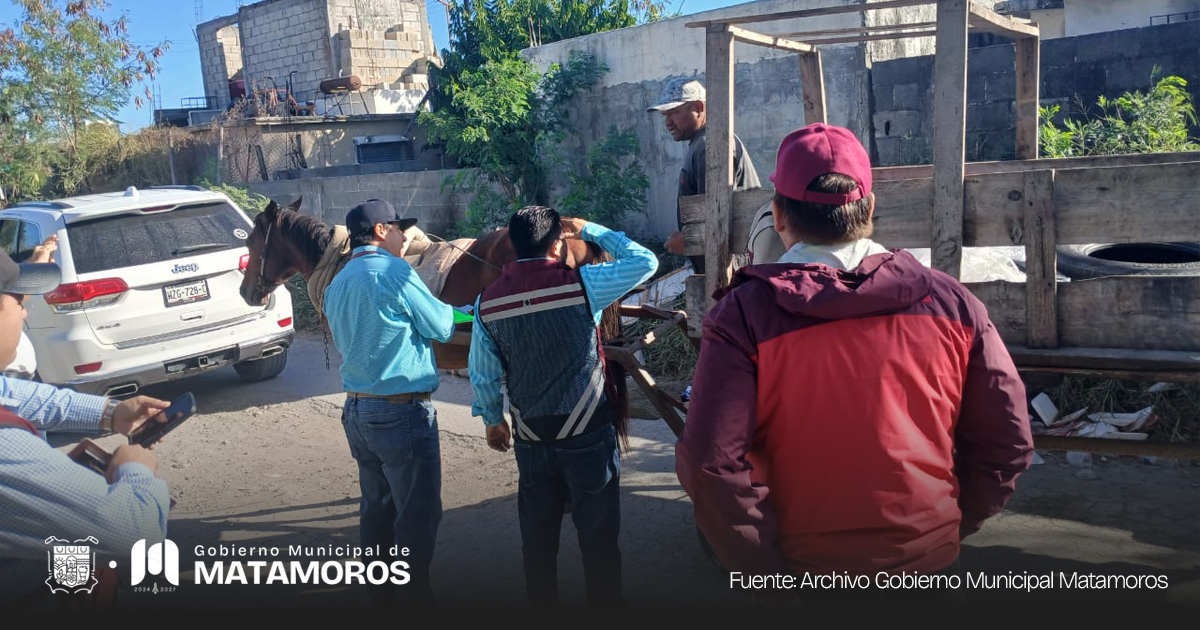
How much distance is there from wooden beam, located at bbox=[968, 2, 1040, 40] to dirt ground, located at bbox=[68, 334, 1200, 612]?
2136 mm

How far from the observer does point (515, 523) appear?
4500 millimetres

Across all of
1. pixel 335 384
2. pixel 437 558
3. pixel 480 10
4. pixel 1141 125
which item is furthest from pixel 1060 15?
pixel 437 558

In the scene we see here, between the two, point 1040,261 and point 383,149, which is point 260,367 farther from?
point 383,149

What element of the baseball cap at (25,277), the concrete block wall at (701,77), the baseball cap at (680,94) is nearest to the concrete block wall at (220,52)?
the concrete block wall at (701,77)

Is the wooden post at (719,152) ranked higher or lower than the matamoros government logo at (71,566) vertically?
higher

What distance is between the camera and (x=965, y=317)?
185 cm

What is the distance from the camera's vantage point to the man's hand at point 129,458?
2182 millimetres

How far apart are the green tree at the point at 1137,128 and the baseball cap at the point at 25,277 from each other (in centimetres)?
621

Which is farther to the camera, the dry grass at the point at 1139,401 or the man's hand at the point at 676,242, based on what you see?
the dry grass at the point at 1139,401

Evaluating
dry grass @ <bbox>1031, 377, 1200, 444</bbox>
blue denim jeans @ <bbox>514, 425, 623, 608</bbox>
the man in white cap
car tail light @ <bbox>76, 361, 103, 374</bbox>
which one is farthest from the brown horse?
dry grass @ <bbox>1031, 377, 1200, 444</bbox>

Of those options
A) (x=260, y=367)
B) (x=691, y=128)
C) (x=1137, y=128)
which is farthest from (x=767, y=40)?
(x=260, y=367)

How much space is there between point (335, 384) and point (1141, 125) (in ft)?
21.8

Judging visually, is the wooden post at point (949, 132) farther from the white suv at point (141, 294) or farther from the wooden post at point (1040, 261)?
the white suv at point (141, 294)

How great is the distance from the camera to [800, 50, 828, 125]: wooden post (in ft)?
14.3
